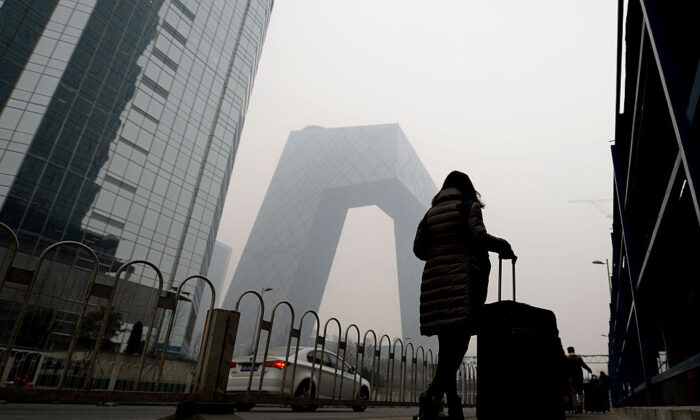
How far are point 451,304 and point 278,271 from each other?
76.3 m

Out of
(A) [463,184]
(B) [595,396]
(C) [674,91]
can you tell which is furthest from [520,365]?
(B) [595,396]

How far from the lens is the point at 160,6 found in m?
41.2

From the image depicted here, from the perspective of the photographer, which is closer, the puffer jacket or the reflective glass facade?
the puffer jacket

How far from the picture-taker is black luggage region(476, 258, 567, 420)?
2414mm

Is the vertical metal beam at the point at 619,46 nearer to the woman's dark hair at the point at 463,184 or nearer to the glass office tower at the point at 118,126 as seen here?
the woman's dark hair at the point at 463,184

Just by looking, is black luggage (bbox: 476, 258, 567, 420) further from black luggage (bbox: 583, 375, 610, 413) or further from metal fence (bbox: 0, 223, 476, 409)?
black luggage (bbox: 583, 375, 610, 413)

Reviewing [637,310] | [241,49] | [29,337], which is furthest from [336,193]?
[637,310]

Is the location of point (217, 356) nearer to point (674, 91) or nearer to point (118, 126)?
point (674, 91)

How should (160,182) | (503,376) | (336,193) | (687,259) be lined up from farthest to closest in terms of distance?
(336,193)
(160,182)
(687,259)
(503,376)

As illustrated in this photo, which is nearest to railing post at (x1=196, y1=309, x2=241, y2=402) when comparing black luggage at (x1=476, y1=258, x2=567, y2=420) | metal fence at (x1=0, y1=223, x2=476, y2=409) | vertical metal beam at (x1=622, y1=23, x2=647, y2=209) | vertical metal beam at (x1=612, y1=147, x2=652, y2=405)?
metal fence at (x1=0, y1=223, x2=476, y2=409)

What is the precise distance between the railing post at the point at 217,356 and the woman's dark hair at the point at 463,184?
1891 millimetres

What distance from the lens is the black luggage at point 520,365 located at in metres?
2.41

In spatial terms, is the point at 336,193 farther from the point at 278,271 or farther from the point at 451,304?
the point at 451,304

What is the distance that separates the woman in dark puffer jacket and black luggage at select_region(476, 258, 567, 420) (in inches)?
5.7
